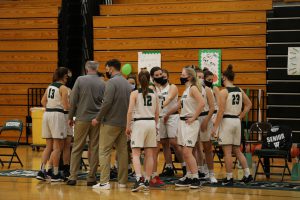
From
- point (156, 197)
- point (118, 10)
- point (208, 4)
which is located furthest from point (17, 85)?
point (156, 197)

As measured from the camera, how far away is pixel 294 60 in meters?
14.7

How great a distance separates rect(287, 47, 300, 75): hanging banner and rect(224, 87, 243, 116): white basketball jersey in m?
5.28

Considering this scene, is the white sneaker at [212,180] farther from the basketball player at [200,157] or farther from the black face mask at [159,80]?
the black face mask at [159,80]

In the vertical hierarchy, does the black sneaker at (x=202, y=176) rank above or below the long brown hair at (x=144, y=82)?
below

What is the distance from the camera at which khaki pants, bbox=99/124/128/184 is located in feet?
30.9

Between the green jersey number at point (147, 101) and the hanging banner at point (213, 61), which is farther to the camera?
the hanging banner at point (213, 61)

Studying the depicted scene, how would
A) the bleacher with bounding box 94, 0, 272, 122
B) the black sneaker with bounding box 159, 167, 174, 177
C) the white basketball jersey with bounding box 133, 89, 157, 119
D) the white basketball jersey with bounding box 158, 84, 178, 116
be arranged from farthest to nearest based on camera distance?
1. the bleacher with bounding box 94, 0, 272, 122
2. the black sneaker with bounding box 159, 167, 174, 177
3. the white basketball jersey with bounding box 158, 84, 178, 116
4. the white basketball jersey with bounding box 133, 89, 157, 119

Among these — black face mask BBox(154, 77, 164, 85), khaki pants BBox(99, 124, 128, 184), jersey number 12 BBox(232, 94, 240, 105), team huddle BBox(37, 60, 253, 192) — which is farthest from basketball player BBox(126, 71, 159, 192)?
jersey number 12 BBox(232, 94, 240, 105)

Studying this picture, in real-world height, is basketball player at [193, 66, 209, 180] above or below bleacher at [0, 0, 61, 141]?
below

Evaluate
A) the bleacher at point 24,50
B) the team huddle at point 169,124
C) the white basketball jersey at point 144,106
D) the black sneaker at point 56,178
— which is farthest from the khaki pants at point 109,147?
the bleacher at point 24,50

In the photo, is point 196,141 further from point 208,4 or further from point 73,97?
point 208,4

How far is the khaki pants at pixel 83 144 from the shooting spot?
32.0 feet

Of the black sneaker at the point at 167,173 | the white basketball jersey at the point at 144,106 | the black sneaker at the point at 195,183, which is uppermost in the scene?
the white basketball jersey at the point at 144,106

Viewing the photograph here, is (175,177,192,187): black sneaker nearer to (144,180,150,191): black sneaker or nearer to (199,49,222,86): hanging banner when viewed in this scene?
(144,180,150,191): black sneaker
